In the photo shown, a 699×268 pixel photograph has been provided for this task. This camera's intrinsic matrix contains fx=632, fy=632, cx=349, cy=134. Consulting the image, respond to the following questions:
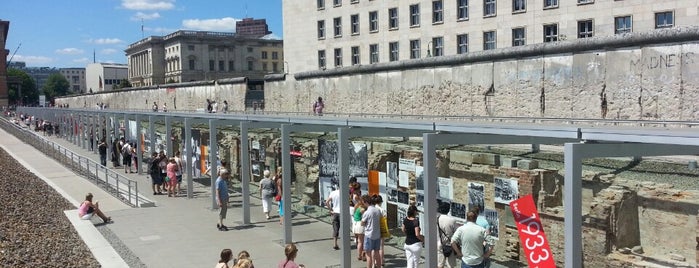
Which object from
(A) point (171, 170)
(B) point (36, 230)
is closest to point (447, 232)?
(B) point (36, 230)

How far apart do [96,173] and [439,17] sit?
2397 cm

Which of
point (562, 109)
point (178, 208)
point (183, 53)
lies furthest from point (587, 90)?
point (183, 53)

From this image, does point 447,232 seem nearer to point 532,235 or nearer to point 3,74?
point 532,235

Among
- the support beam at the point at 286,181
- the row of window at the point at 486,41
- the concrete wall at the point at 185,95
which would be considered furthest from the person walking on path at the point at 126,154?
the row of window at the point at 486,41

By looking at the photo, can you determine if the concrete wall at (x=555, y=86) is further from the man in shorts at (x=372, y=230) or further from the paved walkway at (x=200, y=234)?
the man in shorts at (x=372, y=230)

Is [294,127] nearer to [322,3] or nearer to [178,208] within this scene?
[178,208]

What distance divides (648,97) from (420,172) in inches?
287

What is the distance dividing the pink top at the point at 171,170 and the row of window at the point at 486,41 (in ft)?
68.0

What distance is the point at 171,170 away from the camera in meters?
17.6

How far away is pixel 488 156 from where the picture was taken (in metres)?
10.7

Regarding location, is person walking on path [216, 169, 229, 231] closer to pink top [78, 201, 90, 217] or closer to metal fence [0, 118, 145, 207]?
pink top [78, 201, 90, 217]

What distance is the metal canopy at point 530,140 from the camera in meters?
6.04

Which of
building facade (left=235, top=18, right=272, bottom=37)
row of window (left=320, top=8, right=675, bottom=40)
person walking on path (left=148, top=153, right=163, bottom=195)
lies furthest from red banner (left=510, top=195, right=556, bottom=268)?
building facade (left=235, top=18, right=272, bottom=37)

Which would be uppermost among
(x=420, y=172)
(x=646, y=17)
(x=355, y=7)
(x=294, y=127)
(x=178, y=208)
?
(x=355, y=7)
